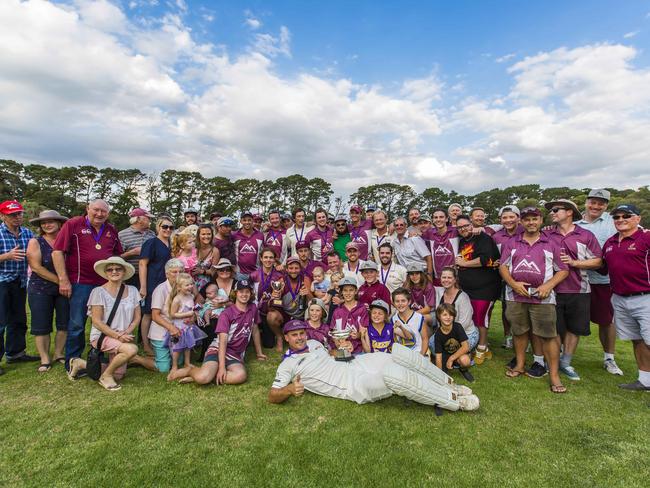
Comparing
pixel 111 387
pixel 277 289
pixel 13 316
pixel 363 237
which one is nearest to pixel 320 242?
pixel 363 237

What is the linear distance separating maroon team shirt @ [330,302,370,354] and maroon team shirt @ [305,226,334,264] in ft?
7.57

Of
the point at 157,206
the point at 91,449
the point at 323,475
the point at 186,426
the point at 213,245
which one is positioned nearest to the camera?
the point at 323,475

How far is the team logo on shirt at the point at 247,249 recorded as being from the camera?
684 centimetres

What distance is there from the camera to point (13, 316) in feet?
16.8

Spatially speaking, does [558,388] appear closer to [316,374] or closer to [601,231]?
[601,231]

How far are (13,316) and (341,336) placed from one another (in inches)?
214

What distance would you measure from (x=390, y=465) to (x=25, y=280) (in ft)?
20.4

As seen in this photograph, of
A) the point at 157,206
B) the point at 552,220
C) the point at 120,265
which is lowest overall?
the point at 120,265

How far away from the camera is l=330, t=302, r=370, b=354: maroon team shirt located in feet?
16.1

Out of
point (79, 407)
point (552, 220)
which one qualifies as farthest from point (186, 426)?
point (552, 220)

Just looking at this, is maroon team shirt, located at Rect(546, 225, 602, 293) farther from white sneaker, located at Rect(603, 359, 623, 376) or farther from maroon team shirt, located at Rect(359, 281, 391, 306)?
maroon team shirt, located at Rect(359, 281, 391, 306)

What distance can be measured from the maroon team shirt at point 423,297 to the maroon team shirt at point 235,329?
2.90 metres

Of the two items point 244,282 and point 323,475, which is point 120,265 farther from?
point 323,475

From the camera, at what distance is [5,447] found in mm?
2977
